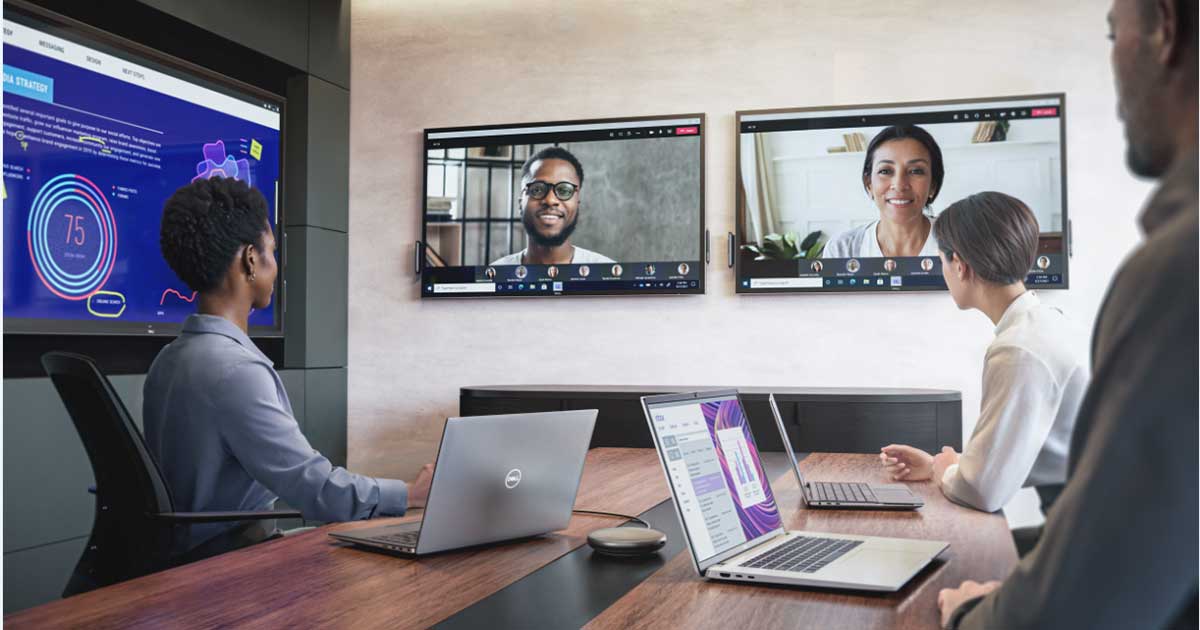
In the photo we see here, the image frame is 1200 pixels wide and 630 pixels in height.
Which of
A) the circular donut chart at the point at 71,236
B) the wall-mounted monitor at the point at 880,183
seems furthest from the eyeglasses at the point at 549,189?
the circular donut chart at the point at 71,236

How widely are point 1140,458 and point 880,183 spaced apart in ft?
12.6

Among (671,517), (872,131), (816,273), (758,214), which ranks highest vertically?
(872,131)

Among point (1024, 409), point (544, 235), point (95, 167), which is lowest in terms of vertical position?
point (1024, 409)

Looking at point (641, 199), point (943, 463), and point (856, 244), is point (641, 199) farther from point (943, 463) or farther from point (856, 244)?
point (943, 463)

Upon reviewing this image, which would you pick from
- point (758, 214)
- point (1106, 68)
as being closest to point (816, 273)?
point (758, 214)

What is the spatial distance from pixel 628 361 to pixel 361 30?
228cm

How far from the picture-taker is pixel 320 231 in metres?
4.70

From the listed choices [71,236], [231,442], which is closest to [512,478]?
[231,442]

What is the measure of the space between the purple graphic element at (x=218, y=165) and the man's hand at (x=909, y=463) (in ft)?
9.80

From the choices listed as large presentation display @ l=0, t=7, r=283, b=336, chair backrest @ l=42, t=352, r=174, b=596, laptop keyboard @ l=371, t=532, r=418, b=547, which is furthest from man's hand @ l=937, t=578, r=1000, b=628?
large presentation display @ l=0, t=7, r=283, b=336

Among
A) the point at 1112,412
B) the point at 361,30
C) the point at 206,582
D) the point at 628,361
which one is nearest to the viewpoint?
the point at 1112,412

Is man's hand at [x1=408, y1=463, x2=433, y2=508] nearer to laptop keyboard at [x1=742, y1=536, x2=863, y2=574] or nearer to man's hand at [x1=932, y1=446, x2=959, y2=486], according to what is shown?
laptop keyboard at [x1=742, y1=536, x2=863, y2=574]

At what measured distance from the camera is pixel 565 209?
4.60 meters

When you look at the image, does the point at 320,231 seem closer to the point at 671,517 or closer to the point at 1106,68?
the point at 671,517
